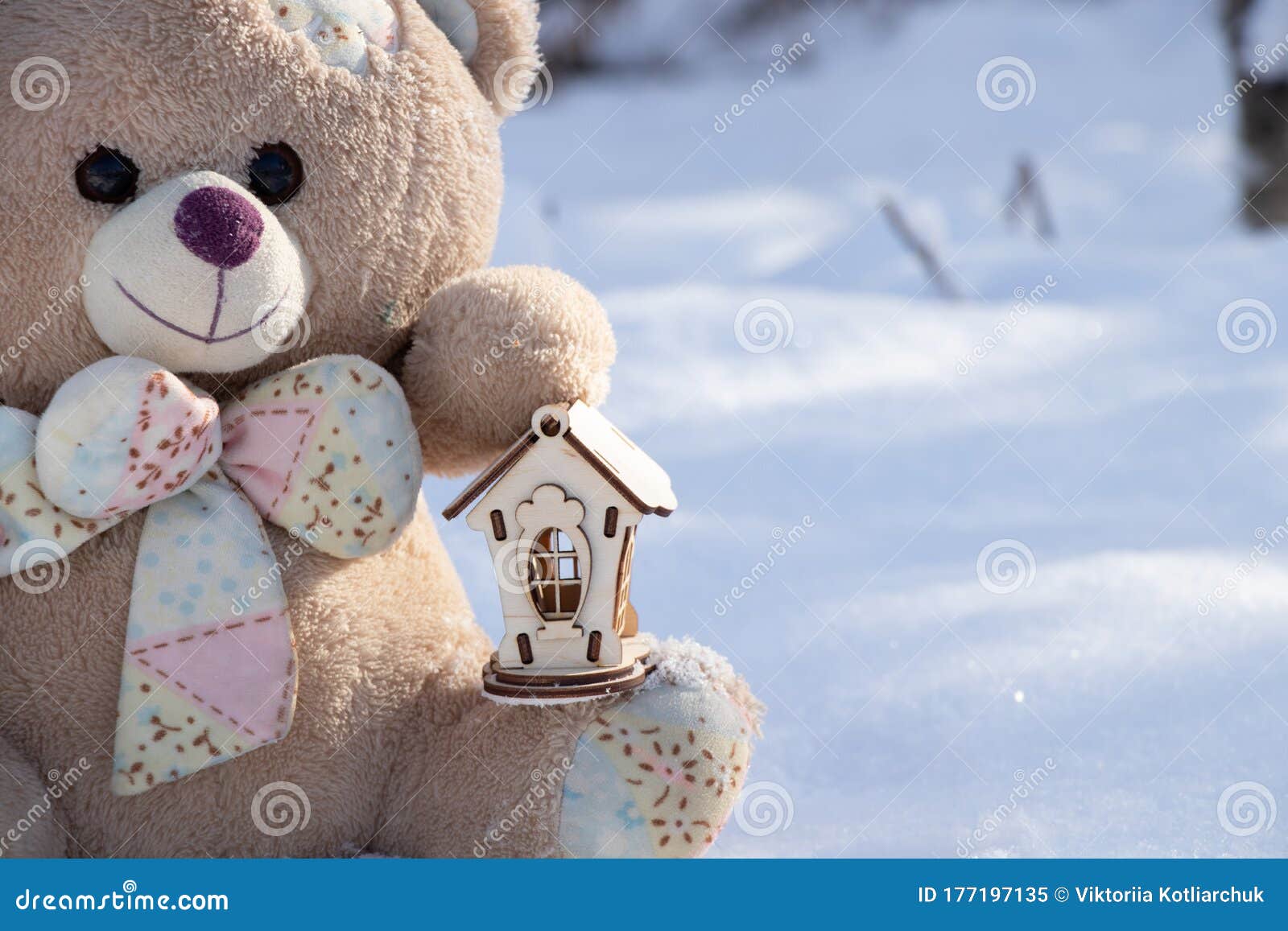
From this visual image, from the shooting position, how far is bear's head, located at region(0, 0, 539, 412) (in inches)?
34.4

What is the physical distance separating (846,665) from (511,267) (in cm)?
59

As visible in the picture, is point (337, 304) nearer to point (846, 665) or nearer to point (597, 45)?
point (846, 665)

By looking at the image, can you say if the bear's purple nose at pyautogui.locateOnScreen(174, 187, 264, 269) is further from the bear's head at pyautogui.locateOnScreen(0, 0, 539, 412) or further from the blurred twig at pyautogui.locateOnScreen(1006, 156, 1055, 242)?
the blurred twig at pyautogui.locateOnScreen(1006, 156, 1055, 242)

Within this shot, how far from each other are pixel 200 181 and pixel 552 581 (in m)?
0.36

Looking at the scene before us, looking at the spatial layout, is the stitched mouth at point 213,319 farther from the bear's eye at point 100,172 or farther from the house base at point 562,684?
the house base at point 562,684

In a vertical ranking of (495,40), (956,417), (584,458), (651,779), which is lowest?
(956,417)

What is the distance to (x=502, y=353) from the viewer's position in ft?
3.09

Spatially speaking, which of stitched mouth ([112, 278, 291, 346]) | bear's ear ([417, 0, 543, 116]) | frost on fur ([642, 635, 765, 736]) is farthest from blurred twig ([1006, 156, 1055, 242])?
stitched mouth ([112, 278, 291, 346])

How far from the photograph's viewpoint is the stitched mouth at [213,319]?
87cm

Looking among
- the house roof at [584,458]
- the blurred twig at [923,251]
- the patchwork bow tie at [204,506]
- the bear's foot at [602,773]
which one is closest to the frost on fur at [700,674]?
the bear's foot at [602,773]

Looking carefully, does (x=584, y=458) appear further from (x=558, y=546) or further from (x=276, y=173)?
(x=276, y=173)

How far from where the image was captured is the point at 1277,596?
1.45m

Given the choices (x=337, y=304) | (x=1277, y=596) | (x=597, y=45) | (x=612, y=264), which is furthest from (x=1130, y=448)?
(x=597, y=45)

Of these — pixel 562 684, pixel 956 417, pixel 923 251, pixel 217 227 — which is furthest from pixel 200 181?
pixel 923 251
